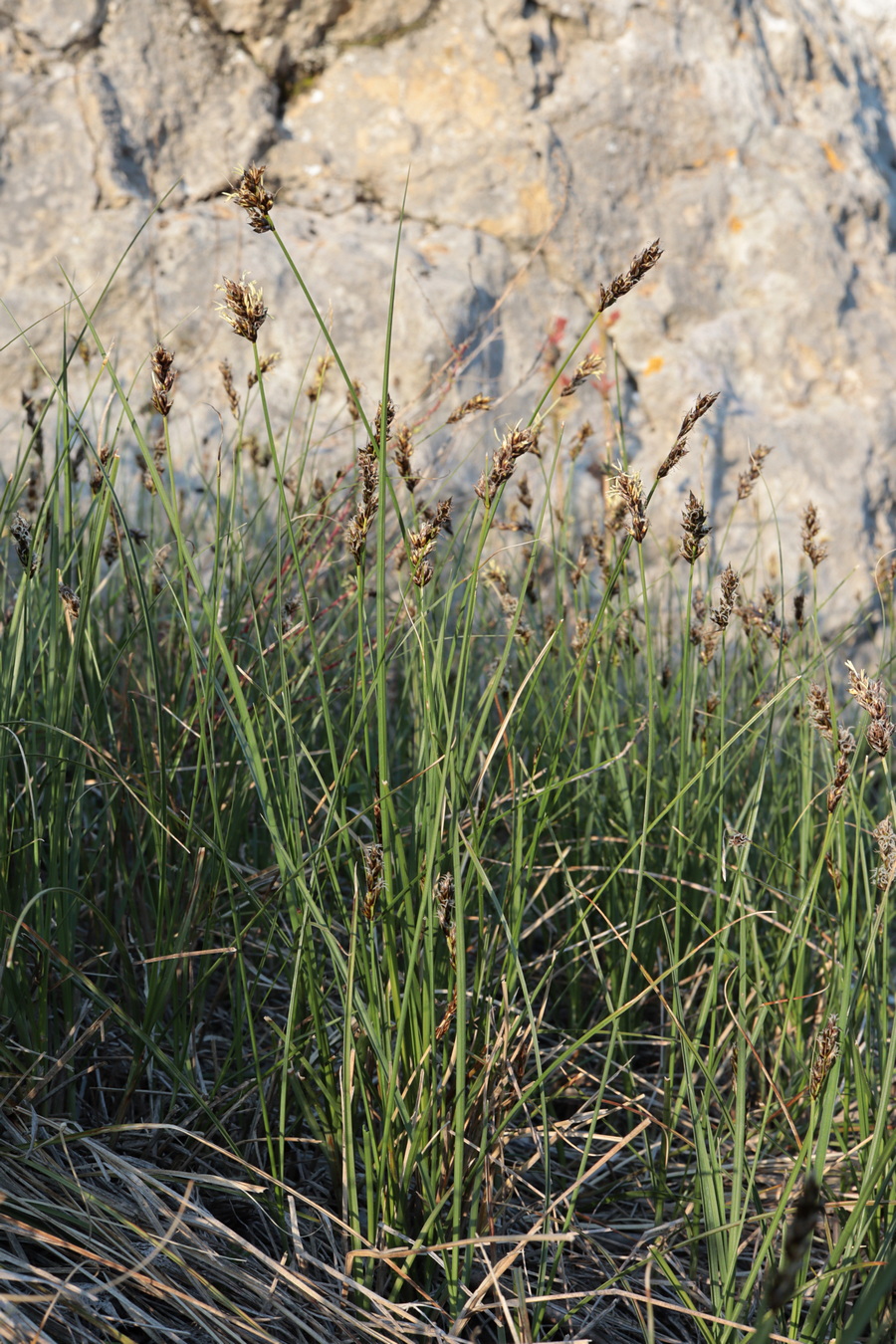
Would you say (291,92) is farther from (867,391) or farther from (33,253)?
(867,391)

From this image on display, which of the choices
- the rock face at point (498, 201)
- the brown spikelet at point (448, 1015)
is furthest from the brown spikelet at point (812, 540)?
the rock face at point (498, 201)

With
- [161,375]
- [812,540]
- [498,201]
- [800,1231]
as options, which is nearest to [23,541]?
[161,375]

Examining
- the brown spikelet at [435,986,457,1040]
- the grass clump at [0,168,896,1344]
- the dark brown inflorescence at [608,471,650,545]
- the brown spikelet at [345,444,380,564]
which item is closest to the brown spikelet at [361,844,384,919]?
the grass clump at [0,168,896,1344]

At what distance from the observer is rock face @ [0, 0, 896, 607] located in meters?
3.24

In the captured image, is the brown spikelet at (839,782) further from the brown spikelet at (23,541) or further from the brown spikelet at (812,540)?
the brown spikelet at (23,541)

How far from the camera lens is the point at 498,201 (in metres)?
3.56

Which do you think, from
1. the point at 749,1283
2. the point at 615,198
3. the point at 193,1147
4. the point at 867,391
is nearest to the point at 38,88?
the point at 615,198

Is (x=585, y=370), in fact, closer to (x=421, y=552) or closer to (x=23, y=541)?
(x=421, y=552)

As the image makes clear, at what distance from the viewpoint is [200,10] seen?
3.42 metres

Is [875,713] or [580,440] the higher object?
[580,440]

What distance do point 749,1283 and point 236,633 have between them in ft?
3.56

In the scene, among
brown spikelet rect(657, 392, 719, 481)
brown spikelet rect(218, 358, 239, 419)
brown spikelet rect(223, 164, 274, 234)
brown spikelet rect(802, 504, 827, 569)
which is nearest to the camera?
brown spikelet rect(223, 164, 274, 234)

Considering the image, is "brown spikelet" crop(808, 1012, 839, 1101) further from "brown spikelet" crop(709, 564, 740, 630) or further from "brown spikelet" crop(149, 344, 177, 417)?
"brown spikelet" crop(149, 344, 177, 417)

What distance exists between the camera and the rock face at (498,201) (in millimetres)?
3236
